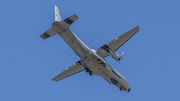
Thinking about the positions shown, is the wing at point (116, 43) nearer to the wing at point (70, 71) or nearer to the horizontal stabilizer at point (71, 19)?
the wing at point (70, 71)

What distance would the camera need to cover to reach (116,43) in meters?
38.3

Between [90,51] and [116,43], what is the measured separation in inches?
168

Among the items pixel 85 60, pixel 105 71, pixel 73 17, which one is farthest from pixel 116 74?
pixel 73 17

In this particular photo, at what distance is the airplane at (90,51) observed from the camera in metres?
36.2

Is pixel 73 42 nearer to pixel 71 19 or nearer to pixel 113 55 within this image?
pixel 71 19

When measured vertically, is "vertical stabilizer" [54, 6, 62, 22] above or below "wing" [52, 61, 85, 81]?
above

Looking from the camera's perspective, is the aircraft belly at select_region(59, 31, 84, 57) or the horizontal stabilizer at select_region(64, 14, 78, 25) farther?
the aircraft belly at select_region(59, 31, 84, 57)

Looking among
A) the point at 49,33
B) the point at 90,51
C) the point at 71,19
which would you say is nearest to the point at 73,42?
the point at 90,51

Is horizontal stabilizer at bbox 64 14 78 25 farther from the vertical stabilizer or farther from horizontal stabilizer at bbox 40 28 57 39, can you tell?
horizontal stabilizer at bbox 40 28 57 39

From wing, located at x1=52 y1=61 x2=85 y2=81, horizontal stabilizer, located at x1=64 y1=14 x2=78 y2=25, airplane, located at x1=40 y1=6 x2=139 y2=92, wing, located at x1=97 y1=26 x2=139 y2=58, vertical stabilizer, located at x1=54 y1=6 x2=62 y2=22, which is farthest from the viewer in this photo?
wing, located at x1=52 y1=61 x2=85 y2=81

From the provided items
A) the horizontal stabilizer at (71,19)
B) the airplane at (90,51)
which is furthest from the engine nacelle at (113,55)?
the horizontal stabilizer at (71,19)

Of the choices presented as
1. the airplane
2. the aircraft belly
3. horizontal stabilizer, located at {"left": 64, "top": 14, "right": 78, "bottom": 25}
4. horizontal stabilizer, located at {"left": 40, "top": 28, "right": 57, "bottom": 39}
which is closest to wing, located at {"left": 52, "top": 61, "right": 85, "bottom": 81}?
the airplane

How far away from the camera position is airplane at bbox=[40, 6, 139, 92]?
3625 centimetres

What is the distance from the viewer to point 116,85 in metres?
43.2
